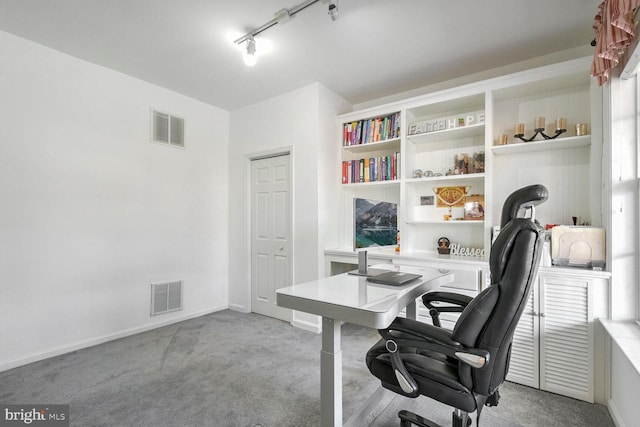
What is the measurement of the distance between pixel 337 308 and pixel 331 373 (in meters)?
0.40

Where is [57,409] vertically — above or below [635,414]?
below

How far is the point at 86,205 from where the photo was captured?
9.52 feet

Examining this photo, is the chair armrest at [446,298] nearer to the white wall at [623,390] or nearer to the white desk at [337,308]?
the white desk at [337,308]

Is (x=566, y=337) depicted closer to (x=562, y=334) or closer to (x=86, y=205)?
(x=562, y=334)

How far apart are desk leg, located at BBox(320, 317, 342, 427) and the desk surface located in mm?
134

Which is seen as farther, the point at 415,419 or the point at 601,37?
the point at 601,37

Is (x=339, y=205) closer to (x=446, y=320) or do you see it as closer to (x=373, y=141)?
(x=373, y=141)

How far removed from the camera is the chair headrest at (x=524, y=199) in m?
1.18

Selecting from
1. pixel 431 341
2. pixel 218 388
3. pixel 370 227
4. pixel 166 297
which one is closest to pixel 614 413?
pixel 431 341

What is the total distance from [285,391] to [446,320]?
148 cm

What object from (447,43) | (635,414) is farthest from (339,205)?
(635,414)

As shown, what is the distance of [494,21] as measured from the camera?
7.48 feet

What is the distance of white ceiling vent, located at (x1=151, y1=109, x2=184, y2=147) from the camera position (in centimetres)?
344

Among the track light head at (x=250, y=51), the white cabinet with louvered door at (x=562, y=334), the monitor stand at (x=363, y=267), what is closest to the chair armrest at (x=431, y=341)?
the monitor stand at (x=363, y=267)
